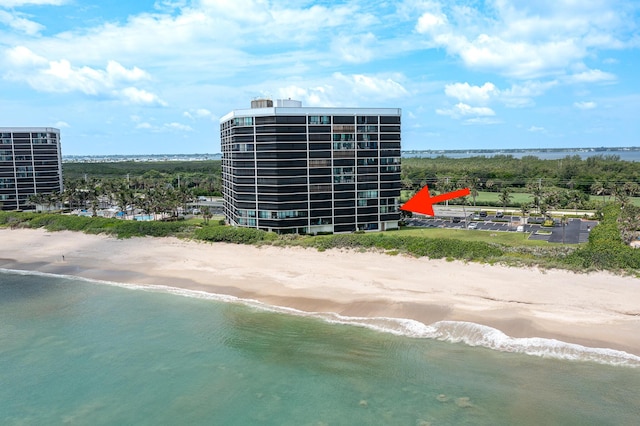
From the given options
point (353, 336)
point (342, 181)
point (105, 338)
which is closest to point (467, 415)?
point (353, 336)

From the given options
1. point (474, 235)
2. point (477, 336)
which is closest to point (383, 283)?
point (477, 336)

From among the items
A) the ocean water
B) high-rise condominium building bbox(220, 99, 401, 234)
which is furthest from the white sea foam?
high-rise condominium building bbox(220, 99, 401, 234)

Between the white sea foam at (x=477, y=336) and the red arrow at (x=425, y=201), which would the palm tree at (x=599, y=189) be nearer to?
the red arrow at (x=425, y=201)

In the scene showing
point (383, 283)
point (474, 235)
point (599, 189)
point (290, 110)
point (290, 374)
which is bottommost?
point (290, 374)

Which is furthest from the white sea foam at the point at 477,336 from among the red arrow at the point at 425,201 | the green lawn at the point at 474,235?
the red arrow at the point at 425,201

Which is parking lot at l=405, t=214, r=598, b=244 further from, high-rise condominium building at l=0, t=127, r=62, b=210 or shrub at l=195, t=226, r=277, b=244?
high-rise condominium building at l=0, t=127, r=62, b=210

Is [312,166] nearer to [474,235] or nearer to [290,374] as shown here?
[474,235]
